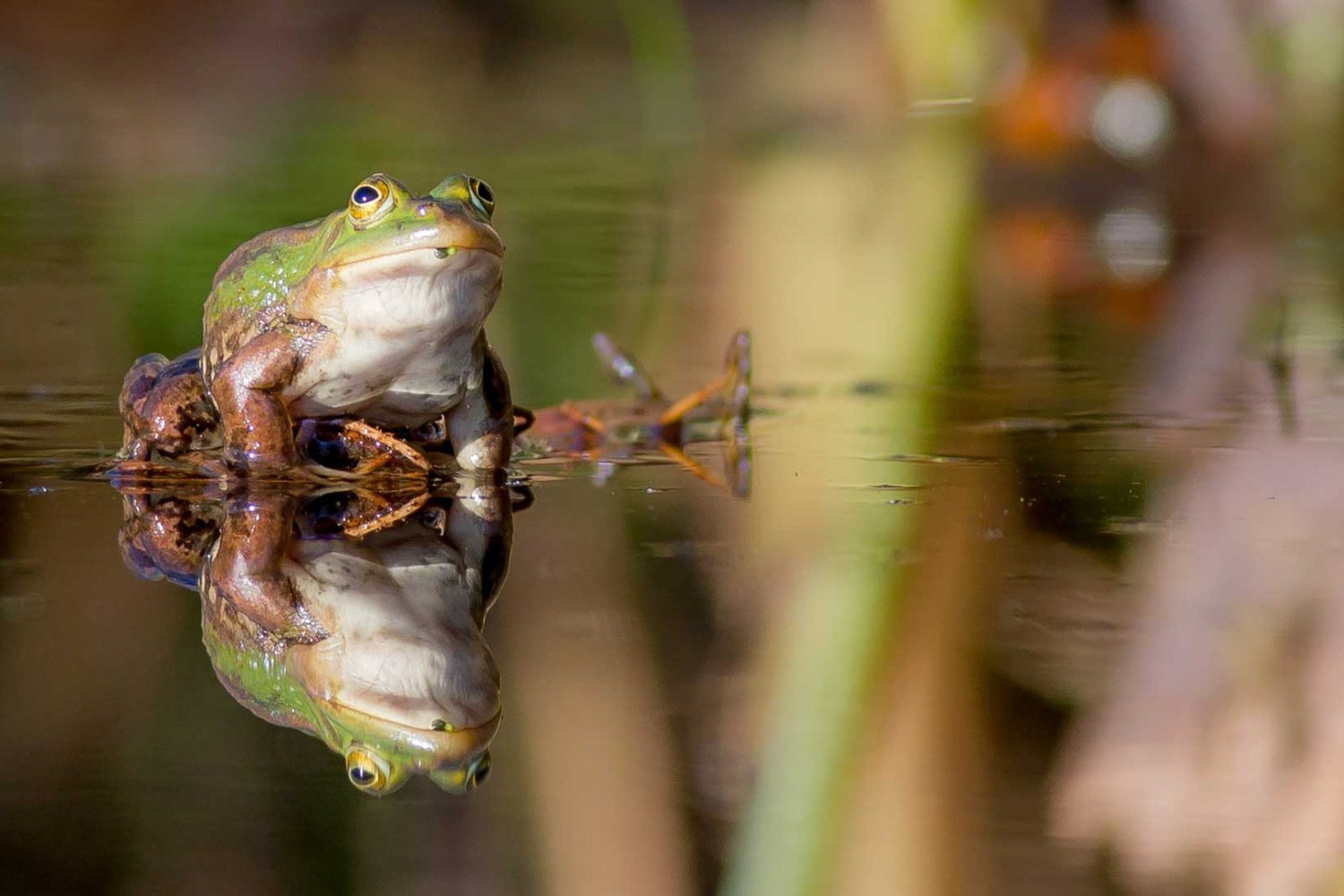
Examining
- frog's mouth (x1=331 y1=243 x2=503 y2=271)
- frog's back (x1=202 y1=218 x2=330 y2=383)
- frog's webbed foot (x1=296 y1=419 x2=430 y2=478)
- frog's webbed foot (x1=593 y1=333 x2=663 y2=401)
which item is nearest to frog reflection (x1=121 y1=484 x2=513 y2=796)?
frog's webbed foot (x1=296 y1=419 x2=430 y2=478)

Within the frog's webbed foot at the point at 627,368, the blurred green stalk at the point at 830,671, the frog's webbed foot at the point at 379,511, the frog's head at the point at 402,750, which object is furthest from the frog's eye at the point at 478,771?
the frog's webbed foot at the point at 627,368

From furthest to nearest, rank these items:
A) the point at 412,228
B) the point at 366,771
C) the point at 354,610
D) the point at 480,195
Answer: the point at 480,195 < the point at 412,228 < the point at 354,610 < the point at 366,771

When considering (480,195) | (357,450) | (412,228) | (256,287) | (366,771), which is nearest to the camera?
(366,771)

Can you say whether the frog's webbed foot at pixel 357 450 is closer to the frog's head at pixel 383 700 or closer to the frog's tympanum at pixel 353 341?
the frog's tympanum at pixel 353 341

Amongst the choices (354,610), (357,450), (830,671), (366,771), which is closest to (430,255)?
(357,450)

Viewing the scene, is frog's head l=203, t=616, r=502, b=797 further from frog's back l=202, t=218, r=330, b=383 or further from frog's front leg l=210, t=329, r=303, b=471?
frog's back l=202, t=218, r=330, b=383

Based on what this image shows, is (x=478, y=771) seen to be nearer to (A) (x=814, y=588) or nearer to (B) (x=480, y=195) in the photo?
(A) (x=814, y=588)

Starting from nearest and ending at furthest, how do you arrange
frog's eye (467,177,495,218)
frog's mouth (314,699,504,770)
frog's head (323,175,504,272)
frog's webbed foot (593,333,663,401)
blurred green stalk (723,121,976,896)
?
blurred green stalk (723,121,976,896)
frog's mouth (314,699,504,770)
frog's head (323,175,504,272)
frog's eye (467,177,495,218)
frog's webbed foot (593,333,663,401)

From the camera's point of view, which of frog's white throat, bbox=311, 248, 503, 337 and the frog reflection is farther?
frog's white throat, bbox=311, 248, 503, 337
